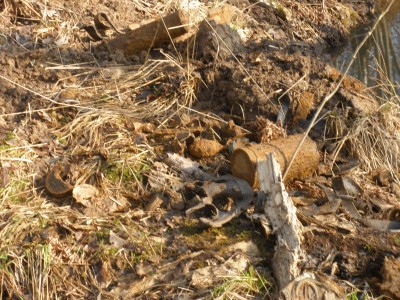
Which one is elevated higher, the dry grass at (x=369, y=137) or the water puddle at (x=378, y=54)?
the dry grass at (x=369, y=137)

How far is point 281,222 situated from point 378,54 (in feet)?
14.2

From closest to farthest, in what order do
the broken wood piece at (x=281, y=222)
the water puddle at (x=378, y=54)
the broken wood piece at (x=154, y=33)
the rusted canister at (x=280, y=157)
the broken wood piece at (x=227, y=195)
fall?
the broken wood piece at (x=281, y=222) → the broken wood piece at (x=227, y=195) → the rusted canister at (x=280, y=157) → the broken wood piece at (x=154, y=33) → the water puddle at (x=378, y=54)

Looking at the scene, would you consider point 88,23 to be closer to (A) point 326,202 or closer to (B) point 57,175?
(B) point 57,175

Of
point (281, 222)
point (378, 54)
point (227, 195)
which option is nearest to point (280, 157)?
point (227, 195)

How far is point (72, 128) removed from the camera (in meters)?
4.74

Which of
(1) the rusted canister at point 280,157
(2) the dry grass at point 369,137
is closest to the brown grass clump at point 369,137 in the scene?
(2) the dry grass at point 369,137

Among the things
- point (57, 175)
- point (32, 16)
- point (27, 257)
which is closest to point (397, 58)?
point (32, 16)

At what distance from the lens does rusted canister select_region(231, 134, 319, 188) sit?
14.0 feet

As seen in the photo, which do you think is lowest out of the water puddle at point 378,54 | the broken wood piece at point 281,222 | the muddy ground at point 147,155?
the water puddle at point 378,54

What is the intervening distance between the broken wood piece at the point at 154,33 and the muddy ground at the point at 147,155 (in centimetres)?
9

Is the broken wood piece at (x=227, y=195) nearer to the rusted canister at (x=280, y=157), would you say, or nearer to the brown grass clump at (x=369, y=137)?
the rusted canister at (x=280, y=157)

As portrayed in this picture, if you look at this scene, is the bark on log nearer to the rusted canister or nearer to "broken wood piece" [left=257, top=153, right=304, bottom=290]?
the rusted canister

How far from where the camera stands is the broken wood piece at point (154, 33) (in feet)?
18.6

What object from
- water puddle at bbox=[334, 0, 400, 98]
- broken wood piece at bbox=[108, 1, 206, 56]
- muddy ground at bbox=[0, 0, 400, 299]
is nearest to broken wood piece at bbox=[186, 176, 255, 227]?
muddy ground at bbox=[0, 0, 400, 299]
